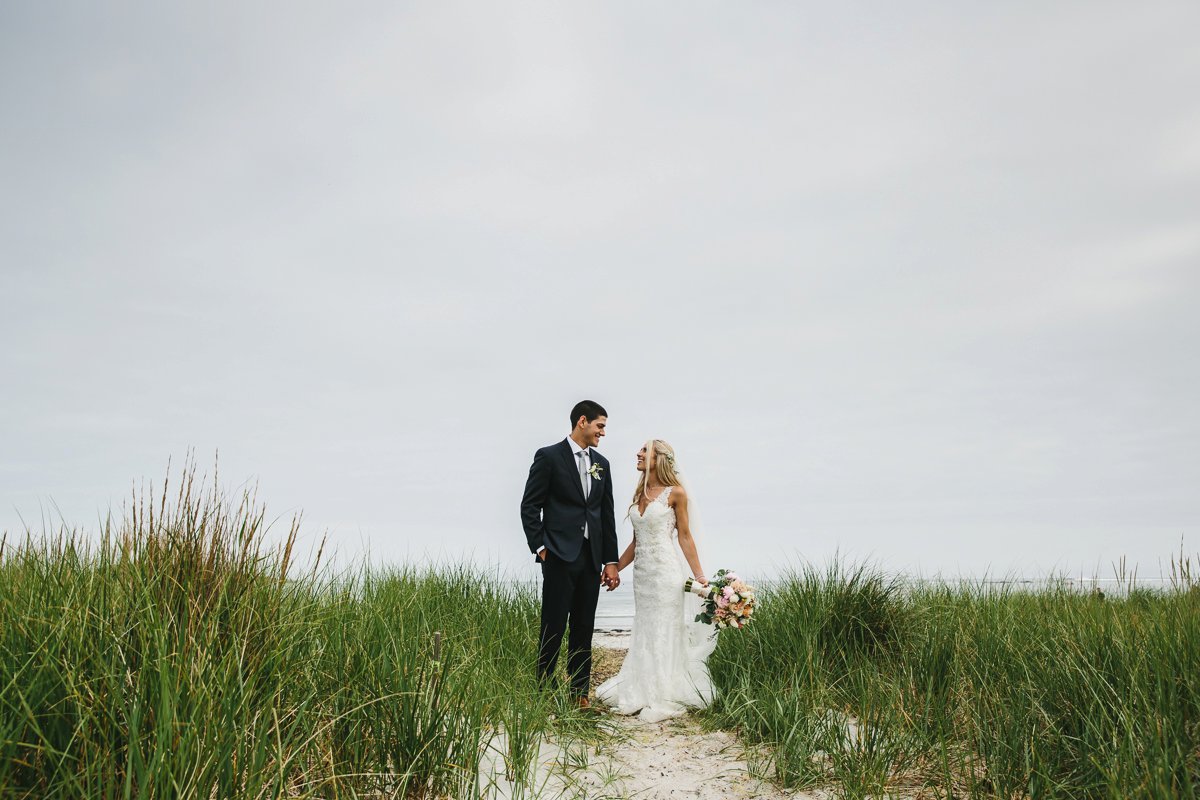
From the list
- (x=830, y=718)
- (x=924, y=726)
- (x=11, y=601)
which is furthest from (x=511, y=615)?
(x=11, y=601)

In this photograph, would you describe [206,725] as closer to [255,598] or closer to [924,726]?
[255,598]

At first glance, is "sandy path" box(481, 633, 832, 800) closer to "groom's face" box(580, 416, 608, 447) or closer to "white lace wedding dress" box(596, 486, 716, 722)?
"white lace wedding dress" box(596, 486, 716, 722)

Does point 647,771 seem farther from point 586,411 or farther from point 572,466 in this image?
point 586,411

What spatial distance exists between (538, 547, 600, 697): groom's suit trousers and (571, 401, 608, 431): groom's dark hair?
113cm

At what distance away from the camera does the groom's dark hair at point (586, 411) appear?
22.5 feet

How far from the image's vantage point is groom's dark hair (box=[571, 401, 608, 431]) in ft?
22.5

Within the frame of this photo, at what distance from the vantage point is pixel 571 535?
664 cm

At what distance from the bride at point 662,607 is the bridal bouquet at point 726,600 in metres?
0.21

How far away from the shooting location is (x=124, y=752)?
10.1 feet

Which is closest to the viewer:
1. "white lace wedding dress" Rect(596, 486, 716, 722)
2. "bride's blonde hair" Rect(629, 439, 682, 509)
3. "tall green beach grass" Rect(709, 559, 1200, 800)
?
"tall green beach grass" Rect(709, 559, 1200, 800)

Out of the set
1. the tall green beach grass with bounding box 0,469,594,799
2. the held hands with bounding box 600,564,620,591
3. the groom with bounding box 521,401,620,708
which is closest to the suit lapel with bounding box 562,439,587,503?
the groom with bounding box 521,401,620,708

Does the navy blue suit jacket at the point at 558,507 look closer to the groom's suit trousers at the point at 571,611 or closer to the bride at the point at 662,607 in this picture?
the groom's suit trousers at the point at 571,611

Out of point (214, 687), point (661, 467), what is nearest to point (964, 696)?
point (661, 467)

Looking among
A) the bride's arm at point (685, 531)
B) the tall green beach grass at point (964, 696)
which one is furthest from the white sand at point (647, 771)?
the bride's arm at point (685, 531)
